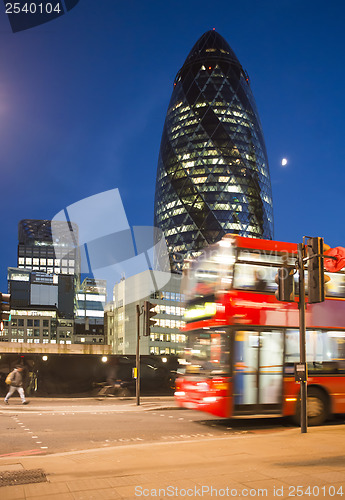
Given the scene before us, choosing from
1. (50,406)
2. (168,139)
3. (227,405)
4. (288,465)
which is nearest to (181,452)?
(288,465)

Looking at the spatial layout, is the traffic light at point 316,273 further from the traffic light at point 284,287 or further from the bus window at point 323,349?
the bus window at point 323,349

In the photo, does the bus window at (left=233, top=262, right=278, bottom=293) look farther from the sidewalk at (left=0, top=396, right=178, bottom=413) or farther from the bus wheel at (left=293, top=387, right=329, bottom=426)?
the sidewalk at (left=0, top=396, right=178, bottom=413)

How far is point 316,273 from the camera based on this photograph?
12.3 metres

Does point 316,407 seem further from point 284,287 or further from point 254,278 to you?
point 284,287

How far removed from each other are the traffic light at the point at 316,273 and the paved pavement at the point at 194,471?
10.4 ft

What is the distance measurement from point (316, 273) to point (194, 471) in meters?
5.98

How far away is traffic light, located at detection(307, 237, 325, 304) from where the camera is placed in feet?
40.0

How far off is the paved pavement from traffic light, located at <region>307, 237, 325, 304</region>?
318cm

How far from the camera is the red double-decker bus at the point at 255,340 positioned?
14406mm

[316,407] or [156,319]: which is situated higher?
[156,319]

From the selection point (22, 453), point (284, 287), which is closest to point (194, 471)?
point (22, 453)

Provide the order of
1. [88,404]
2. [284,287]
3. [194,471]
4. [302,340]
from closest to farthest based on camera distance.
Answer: [194,471], [284,287], [302,340], [88,404]

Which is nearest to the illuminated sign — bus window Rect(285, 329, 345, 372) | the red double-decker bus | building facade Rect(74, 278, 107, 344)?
the red double-decker bus

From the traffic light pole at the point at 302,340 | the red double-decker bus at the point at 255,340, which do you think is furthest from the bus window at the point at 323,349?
the traffic light pole at the point at 302,340
